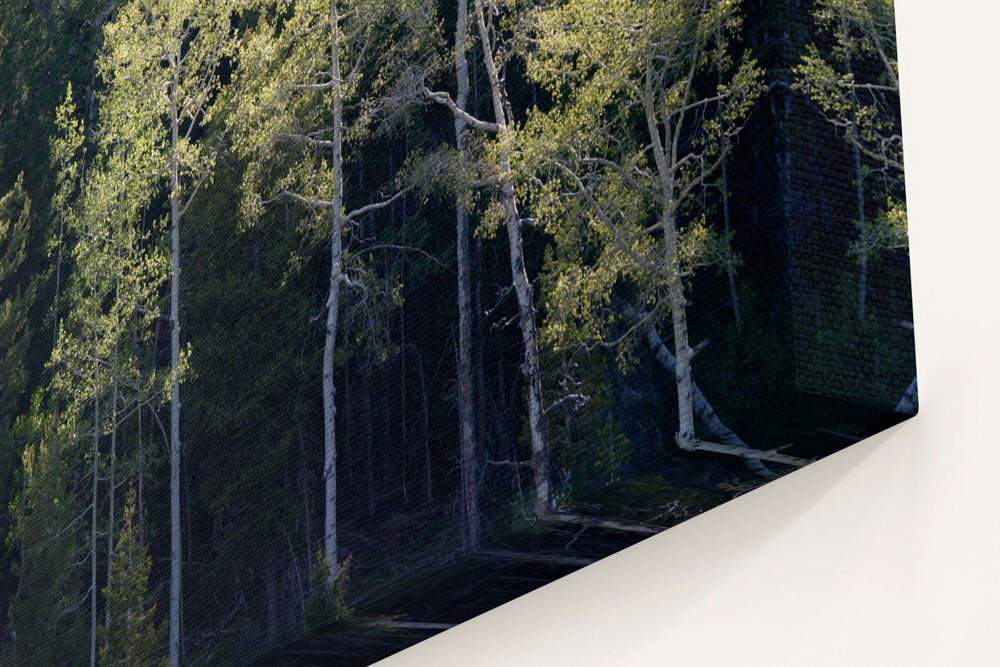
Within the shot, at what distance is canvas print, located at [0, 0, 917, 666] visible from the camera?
149 inches

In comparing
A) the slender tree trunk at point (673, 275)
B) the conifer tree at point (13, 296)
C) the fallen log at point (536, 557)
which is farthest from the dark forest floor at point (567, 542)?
the conifer tree at point (13, 296)

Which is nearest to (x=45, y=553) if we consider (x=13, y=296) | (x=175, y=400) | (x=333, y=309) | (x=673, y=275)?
(x=175, y=400)

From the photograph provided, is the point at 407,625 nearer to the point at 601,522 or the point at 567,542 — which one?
the point at 567,542

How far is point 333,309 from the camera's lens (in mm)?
4973

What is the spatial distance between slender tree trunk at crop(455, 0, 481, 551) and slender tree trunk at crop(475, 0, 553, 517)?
0.35 feet

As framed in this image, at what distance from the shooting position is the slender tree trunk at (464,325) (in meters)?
4.32

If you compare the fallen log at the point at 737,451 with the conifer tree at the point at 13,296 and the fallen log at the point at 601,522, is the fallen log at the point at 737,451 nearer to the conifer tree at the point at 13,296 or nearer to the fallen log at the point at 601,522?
the fallen log at the point at 601,522

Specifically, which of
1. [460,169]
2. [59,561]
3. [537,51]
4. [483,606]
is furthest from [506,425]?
[59,561]

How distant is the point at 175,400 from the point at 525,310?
6.15 ft

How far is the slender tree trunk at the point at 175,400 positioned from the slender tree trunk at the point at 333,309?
0.83 meters

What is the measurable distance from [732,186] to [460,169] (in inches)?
44.6

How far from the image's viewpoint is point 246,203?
17.7ft

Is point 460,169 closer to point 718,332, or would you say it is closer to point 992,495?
point 718,332

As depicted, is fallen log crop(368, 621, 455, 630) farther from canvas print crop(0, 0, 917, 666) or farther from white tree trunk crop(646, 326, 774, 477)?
A: white tree trunk crop(646, 326, 774, 477)
